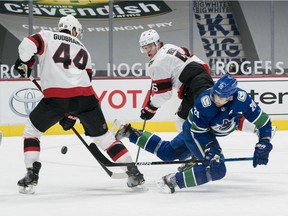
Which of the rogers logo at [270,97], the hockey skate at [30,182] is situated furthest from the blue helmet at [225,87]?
the rogers logo at [270,97]

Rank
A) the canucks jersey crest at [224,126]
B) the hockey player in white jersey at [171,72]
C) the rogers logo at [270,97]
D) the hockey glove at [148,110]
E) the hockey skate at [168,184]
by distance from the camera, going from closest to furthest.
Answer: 1. the canucks jersey crest at [224,126]
2. the hockey skate at [168,184]
3. the hockey player in white jersey at [171,72]
4. the hockey glove at [148,110]
5. the rogers logo at [270,97]

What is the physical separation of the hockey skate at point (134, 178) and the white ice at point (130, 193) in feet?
0.16

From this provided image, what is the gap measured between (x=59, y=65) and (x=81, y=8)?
24.1ft

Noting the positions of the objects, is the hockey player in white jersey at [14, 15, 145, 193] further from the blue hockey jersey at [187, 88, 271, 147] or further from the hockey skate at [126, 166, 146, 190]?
the blue hockey jersey at [187, 88, 271, 147]

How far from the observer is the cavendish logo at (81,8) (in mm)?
11266

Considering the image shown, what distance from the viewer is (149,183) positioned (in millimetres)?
5020

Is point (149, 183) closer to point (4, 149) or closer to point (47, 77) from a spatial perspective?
point (47, 77)

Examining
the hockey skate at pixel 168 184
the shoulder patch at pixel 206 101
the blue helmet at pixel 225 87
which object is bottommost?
the hockey skate at pixel 168 184

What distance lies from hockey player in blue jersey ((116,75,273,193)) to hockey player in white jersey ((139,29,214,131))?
2.30 feet

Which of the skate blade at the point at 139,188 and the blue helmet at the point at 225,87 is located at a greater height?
the blue helmet at the point at 225,87

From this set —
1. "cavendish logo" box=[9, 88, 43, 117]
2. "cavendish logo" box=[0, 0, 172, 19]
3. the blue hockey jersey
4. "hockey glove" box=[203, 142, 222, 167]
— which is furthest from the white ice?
"cavendish logo" box=[0, 0, 172, 19]

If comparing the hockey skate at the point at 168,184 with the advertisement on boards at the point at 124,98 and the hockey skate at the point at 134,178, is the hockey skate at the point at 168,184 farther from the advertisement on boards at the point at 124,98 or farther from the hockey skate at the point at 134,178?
the advertisement on boards at the point at 124,98

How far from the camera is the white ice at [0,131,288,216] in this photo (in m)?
3.93

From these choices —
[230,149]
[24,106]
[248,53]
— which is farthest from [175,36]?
[230,149]
